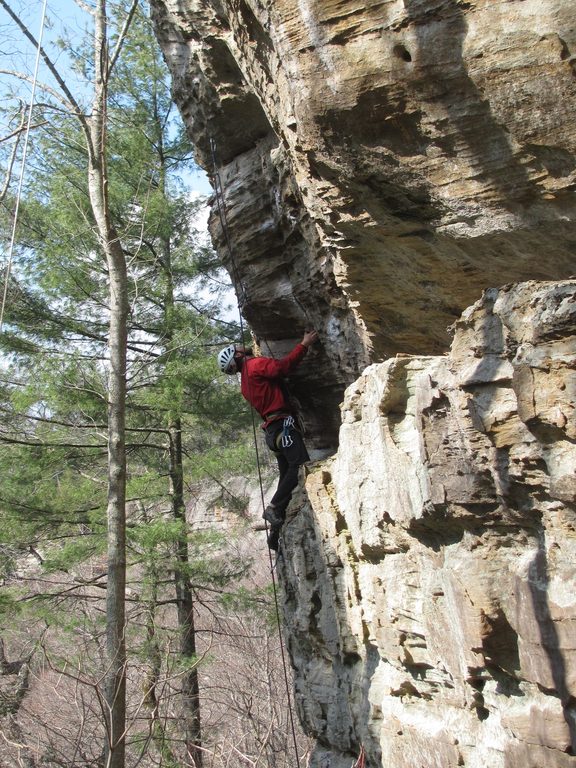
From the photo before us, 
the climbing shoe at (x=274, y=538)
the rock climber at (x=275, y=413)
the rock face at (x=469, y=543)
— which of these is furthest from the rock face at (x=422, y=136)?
the climbing shoe at (x=274, y=538)

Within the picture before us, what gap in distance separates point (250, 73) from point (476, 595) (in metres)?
4.04

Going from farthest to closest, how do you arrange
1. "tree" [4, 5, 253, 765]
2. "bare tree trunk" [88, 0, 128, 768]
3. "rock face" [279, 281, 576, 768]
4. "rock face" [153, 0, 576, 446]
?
1. "tree" [4, 5, 253, 765]
2. "bare tree trunk" [88, 0, 128, 768]
3. "rock face" [153, 0, 576, 446]
4. "rock face" [279, 281, 576, 768]

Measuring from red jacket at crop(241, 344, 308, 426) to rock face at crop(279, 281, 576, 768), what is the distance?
3.81 ft

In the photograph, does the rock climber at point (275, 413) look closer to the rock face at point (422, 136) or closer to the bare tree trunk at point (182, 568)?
the rock face at point (422, 136)

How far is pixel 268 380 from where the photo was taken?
6.58m

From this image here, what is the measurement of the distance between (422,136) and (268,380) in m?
3.16

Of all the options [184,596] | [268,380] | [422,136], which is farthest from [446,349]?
[184,596]

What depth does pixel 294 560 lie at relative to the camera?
6.14 meters

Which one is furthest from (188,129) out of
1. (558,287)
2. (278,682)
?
(278,682)

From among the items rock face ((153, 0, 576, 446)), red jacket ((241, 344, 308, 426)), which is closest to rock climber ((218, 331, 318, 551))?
red jacket ((241, 344, 308, 426))

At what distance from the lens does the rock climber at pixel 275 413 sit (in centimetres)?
648

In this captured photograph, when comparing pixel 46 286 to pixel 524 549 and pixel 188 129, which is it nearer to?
pixel 188 129

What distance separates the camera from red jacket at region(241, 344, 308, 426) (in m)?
6.38

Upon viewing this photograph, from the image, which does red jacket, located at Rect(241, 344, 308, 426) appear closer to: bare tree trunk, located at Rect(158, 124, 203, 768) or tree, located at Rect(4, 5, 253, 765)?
tree, located at Rect(4, 5, 253, 765)
